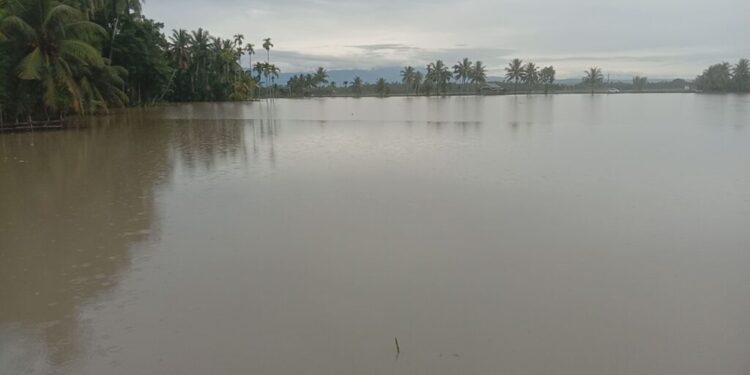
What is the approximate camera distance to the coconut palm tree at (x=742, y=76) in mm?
82681

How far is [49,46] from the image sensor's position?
19.0 m

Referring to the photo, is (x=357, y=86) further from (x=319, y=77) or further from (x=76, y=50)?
(x=76, y=50)

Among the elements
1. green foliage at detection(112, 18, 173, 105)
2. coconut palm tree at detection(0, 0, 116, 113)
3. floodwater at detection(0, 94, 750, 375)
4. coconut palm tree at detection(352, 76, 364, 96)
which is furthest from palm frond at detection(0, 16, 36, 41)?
coconut palm tree at detection(352, 76, 364, 96)

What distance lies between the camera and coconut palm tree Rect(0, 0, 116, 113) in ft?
58.9

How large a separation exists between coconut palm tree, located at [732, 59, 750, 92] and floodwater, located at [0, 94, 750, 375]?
8743cm

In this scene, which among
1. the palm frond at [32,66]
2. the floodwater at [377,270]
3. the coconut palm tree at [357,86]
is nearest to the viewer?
the floodwater at [377,270]

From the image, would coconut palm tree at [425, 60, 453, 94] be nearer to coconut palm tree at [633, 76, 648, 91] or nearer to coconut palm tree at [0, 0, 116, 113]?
coconut palm tree at [633, 76, 648, 91]

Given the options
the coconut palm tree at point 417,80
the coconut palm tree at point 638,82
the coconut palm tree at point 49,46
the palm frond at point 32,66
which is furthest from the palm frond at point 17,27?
the coconut palm tree at point 638,82

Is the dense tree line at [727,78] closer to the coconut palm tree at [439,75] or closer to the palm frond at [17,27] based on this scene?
the coconut palm tree at [439,75]

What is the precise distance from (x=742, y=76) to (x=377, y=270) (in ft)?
318

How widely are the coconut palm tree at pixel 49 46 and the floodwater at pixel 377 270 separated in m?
8.83

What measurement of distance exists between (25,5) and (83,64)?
2.84 metres

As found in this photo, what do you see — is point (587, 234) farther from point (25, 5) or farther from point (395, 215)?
point (25, 5)

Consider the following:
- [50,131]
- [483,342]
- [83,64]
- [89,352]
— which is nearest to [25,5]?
[83,64]
